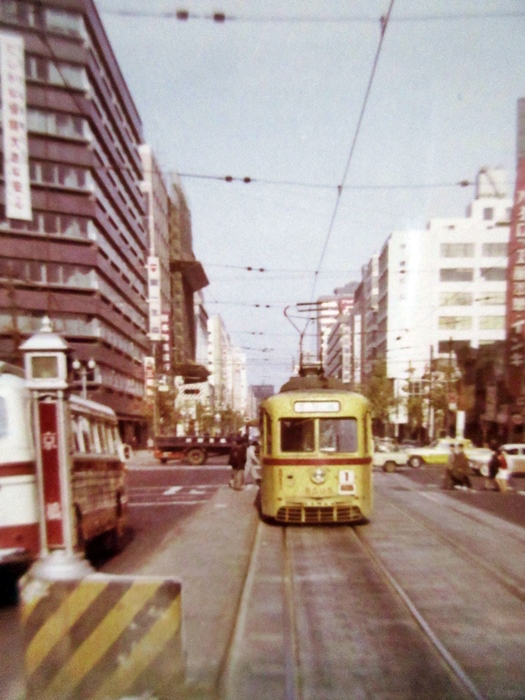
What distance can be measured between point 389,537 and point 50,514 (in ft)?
26.8

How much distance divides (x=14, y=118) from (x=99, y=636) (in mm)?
14098

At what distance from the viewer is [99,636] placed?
4699 mm

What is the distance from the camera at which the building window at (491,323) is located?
239 ft

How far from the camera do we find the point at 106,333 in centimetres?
4419

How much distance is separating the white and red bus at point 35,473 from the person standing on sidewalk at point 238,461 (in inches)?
385

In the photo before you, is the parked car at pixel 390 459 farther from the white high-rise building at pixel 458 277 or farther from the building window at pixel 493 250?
the building window at pixel 493 250

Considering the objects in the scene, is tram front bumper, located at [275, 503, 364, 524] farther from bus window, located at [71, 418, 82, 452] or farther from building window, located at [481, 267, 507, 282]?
building window, located at [481, 267, 507, 282]

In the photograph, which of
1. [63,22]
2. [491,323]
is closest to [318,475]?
[63,22]

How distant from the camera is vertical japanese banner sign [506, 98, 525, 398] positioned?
1098 inches

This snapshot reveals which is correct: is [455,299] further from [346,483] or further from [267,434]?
[346,483]

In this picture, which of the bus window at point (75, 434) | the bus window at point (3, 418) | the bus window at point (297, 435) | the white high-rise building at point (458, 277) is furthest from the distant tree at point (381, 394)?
the bus window at point (3, 418)

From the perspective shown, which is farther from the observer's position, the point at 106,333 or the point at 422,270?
the point at 422,270

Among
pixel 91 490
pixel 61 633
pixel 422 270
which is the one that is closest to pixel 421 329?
pixel 422 270

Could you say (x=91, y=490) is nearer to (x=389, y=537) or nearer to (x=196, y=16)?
(x=389, y=537)
